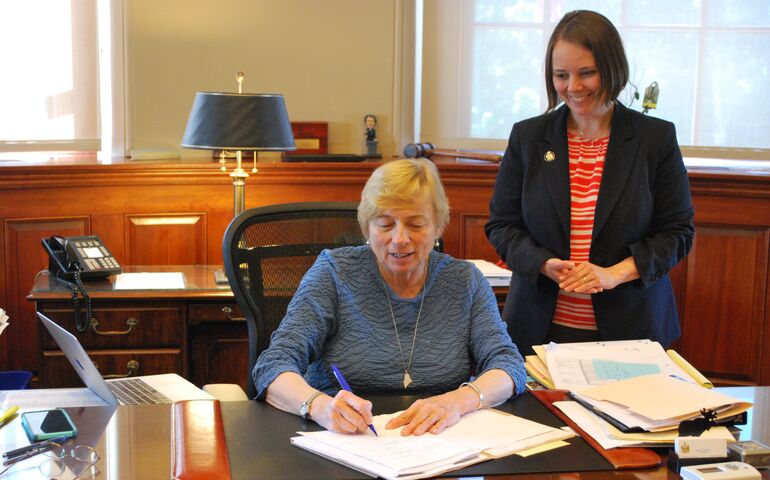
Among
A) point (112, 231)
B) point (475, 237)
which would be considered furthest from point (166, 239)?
point (475, 237)

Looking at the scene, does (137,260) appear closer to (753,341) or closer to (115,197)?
(115,197)

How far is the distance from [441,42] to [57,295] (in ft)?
6.36

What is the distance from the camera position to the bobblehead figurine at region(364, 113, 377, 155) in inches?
155

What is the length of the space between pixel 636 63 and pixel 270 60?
59.5 inches

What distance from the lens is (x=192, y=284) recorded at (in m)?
3.08

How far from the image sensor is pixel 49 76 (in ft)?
12.0

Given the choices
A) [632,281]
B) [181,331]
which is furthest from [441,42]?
[632,281]

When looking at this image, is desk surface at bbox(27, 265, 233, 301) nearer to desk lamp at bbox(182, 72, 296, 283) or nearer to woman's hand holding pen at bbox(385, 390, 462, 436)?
desk lamp at bbox(182, 72, 296, 283)

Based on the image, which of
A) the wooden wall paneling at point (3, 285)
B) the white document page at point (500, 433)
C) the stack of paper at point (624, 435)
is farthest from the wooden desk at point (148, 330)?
the stack of paper at point (624, 435)

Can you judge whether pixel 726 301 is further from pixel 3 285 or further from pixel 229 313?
pixel 3 285

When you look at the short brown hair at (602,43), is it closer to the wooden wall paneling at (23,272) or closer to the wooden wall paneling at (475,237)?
the wooden wall paneling at (475,237)

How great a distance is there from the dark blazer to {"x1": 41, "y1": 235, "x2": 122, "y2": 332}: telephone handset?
142 centimetres

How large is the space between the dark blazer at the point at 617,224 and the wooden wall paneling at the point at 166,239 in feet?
5.70

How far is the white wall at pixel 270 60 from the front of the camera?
149 inches
